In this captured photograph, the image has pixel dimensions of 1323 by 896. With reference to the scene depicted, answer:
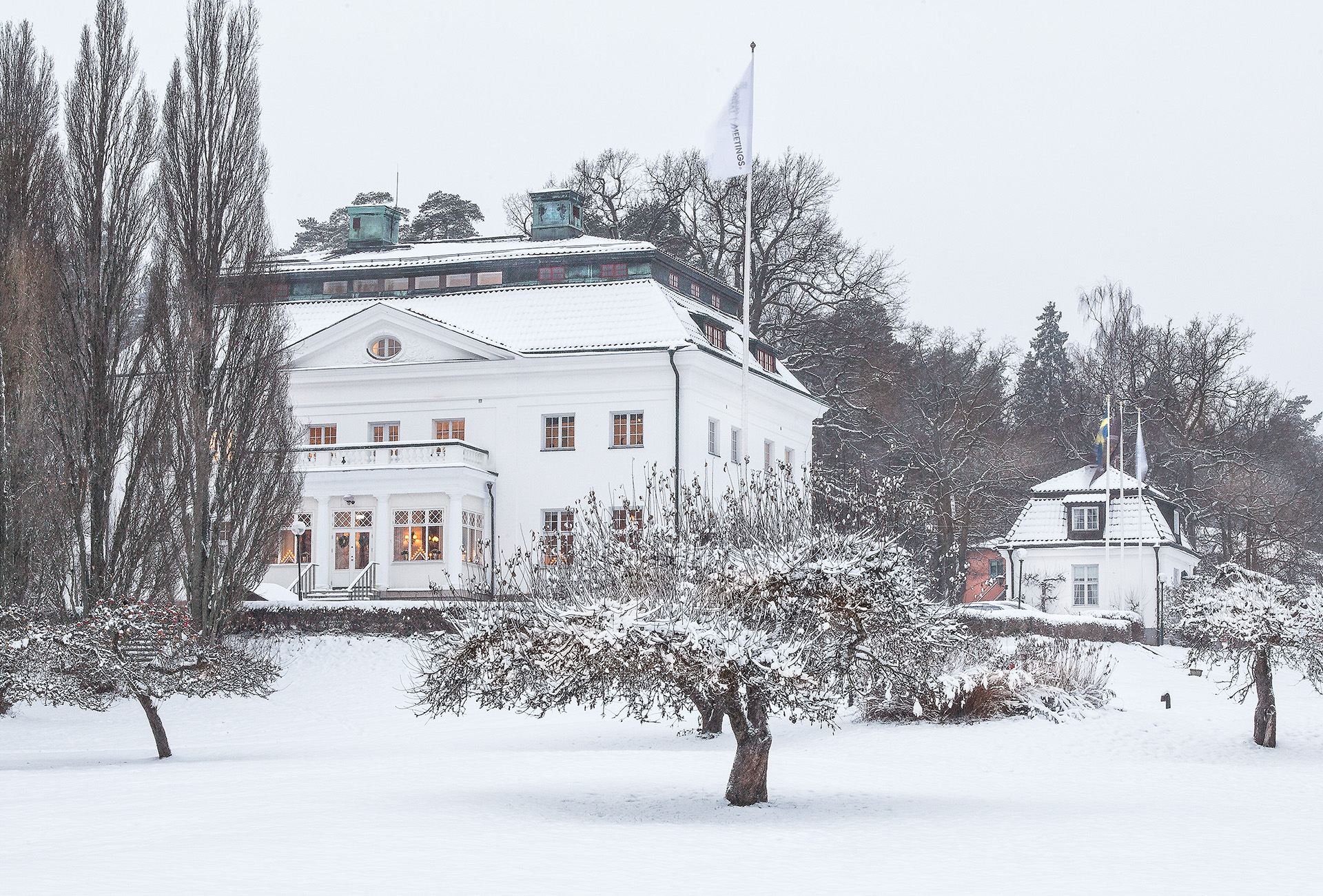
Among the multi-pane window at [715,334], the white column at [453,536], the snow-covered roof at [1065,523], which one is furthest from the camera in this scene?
the snow-covered roof at [1065,523]

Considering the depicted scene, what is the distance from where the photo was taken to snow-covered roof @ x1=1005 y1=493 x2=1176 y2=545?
180ft

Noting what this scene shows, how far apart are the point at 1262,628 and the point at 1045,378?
6544 centimetres

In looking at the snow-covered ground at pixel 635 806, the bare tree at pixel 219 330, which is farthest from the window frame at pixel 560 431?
the snow-covered ground at pixel 635 806

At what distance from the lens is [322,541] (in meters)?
41.1

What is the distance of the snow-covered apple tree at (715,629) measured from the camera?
14977mm

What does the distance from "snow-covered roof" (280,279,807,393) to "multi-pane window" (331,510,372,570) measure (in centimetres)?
536

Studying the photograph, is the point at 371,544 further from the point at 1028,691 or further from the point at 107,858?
the point at 107,858

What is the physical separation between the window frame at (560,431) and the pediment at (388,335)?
80.9 inches

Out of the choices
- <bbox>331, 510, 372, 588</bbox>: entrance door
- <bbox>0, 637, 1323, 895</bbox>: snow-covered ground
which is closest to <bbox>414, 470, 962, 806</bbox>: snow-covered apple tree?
<bbox>0, 637, 1323, 895</bbox>: snow-covered ground

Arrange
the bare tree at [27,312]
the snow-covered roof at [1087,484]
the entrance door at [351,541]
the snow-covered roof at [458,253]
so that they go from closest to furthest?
the bare tree at [27,312], the entrance door at [351,541], the snow-covered roof at [458,253], the snow-covered roof at [1087,484]

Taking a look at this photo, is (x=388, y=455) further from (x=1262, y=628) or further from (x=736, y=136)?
(x=1262, y=628)

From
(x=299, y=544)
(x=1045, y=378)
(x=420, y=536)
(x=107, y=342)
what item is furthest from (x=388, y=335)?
(x=1045, y=378)

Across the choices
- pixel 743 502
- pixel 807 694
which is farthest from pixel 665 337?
pixel 807 694

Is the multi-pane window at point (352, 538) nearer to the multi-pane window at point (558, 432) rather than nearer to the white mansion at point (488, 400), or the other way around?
the white mansion at point (488, 400)
